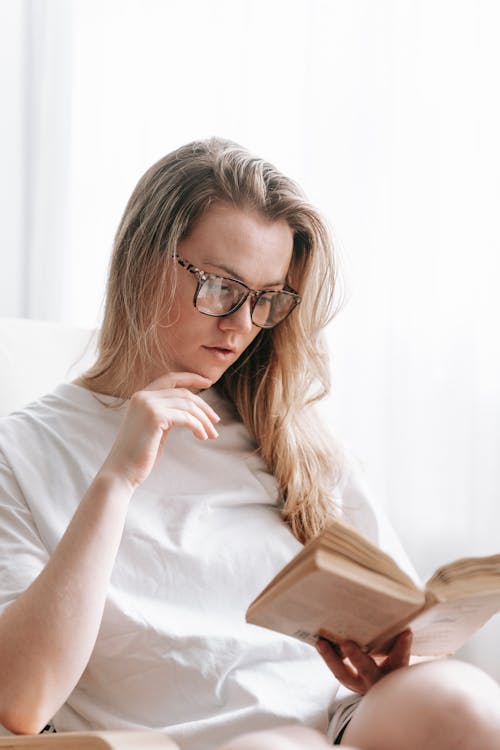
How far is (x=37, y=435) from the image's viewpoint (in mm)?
1346

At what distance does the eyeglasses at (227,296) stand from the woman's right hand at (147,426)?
137 mm

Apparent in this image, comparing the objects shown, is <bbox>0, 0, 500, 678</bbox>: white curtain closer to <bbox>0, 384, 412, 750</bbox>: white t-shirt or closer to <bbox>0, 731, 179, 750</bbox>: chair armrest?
<bbox>0, 384, 412, 750</bbox>: white t-shirt

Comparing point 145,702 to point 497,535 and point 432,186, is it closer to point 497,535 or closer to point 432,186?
point 497,535

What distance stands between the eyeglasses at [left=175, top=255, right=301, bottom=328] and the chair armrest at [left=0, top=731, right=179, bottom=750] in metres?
0.58

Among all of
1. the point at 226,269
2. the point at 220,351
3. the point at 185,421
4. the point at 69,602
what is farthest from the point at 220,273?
the point at 69,602

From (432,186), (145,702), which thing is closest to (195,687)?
(145,702)

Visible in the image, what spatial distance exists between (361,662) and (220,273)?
537mm

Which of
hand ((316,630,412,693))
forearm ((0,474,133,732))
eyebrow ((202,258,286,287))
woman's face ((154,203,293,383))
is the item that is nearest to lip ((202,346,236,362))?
woman's face ((154,203,293,383))

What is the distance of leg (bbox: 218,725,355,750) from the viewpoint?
895 mm

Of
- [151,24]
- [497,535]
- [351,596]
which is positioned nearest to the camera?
[351,596]

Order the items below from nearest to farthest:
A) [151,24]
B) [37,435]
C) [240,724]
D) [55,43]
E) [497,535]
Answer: [240,724] < [37,435] < [497,535] < [151,24] < [55,43]

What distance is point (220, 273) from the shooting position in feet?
4.27

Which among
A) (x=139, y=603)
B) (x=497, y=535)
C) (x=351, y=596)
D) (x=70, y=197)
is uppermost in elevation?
(x=70, y=197)

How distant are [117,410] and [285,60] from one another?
4.19 feet
